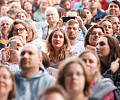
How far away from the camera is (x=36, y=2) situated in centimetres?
1038

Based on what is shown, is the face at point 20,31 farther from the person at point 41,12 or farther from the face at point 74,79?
the person at point 41,12

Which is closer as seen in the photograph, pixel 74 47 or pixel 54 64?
pixel 54 64

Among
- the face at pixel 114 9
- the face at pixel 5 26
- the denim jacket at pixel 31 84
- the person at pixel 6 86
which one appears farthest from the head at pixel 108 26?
the person at pixel 6 86

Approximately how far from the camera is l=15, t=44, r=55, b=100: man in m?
4.37

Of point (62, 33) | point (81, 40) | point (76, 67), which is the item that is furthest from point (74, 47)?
point (76, 67)

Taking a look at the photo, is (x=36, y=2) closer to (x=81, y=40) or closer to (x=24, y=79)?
(x=81, y=40)

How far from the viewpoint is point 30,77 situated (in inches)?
175

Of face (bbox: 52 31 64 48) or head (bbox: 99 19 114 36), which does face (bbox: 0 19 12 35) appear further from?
head (bbox: 99 19 114 36)

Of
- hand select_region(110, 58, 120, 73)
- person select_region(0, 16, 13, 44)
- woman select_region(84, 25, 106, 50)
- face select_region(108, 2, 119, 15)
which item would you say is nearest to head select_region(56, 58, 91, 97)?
hand select_region(110, 58, 120, 73)

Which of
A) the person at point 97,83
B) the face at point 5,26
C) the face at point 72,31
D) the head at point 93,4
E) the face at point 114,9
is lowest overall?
the person at point 97,83

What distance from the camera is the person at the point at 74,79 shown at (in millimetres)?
3764

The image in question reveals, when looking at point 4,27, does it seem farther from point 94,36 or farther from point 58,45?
point 94,36

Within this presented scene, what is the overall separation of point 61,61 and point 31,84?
1569mm

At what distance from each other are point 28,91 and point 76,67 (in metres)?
0.80
